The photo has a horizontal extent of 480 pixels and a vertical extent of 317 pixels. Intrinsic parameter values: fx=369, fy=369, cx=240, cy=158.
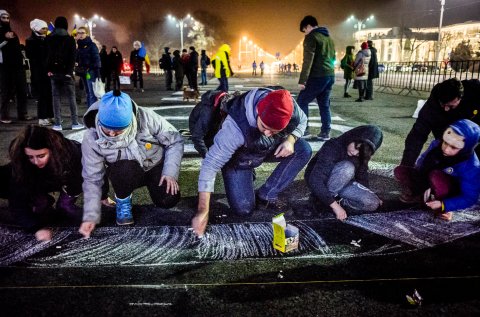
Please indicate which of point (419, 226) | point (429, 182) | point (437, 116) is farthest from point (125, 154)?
point (437, 116)

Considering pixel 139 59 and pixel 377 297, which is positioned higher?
pixel 139 59

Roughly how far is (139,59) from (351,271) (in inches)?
544

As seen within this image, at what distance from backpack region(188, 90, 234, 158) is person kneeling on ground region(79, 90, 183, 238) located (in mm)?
333

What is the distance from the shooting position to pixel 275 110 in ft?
8.28

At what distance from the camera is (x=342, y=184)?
3324 mm

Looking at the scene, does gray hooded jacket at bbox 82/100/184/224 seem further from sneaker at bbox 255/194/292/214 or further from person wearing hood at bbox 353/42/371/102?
person wearing hood at bbox 353/42/371/102

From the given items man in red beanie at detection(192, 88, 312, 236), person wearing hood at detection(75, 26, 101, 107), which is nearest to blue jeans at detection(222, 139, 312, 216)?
man in red beanie at detection(192, 88, 312, 236)

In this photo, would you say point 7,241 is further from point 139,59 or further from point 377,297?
point 139,59

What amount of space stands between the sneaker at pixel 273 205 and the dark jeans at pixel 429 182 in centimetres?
111

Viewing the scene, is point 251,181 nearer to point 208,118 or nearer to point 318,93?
point 208,118

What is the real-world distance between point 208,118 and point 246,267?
1476 millimetres

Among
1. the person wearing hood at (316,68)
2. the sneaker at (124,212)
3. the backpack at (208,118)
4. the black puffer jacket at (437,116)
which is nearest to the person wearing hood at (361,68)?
the person wearing hood at (316,68)

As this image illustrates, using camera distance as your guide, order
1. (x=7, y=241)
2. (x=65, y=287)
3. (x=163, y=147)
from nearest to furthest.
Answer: (x=65, y=287), (x=7, y=241), (x=163, y=147)

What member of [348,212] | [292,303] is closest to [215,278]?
[292,303]
